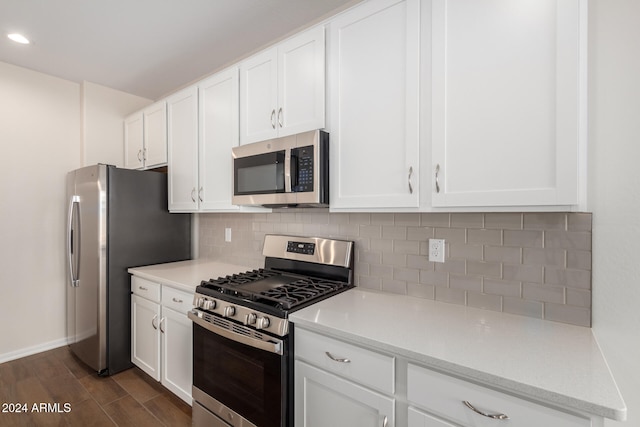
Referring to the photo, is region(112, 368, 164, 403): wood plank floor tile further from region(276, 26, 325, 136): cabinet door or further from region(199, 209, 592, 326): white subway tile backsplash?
region(276, 26, 325, 136): cabinet door

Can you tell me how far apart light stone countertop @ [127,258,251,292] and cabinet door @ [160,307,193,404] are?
8.4 inches

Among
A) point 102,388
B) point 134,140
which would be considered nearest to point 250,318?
point 102,388

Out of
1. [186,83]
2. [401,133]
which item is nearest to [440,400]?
[401,133]

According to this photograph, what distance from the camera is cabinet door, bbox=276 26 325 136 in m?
1.67

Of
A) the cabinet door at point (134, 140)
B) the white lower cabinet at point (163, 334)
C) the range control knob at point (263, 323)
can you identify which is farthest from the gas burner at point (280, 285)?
the cabinet door at point (134, 140)

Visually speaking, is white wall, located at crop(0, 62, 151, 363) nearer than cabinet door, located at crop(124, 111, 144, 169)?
Yes

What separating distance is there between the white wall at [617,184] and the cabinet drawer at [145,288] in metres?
2.50

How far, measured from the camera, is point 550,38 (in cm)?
107

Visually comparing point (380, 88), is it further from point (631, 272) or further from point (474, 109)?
point (631, 272)

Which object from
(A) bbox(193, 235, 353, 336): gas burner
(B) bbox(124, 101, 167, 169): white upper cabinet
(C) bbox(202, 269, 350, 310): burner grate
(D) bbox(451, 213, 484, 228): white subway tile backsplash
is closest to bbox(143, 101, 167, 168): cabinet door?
(B) bbox(124, 101, 167, 169): white upper cabinet

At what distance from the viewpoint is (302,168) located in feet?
5.59

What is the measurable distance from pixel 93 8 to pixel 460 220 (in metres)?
2.54

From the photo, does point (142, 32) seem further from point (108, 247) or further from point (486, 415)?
point (486, 415)

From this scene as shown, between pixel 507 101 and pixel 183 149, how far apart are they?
2.31 metres
